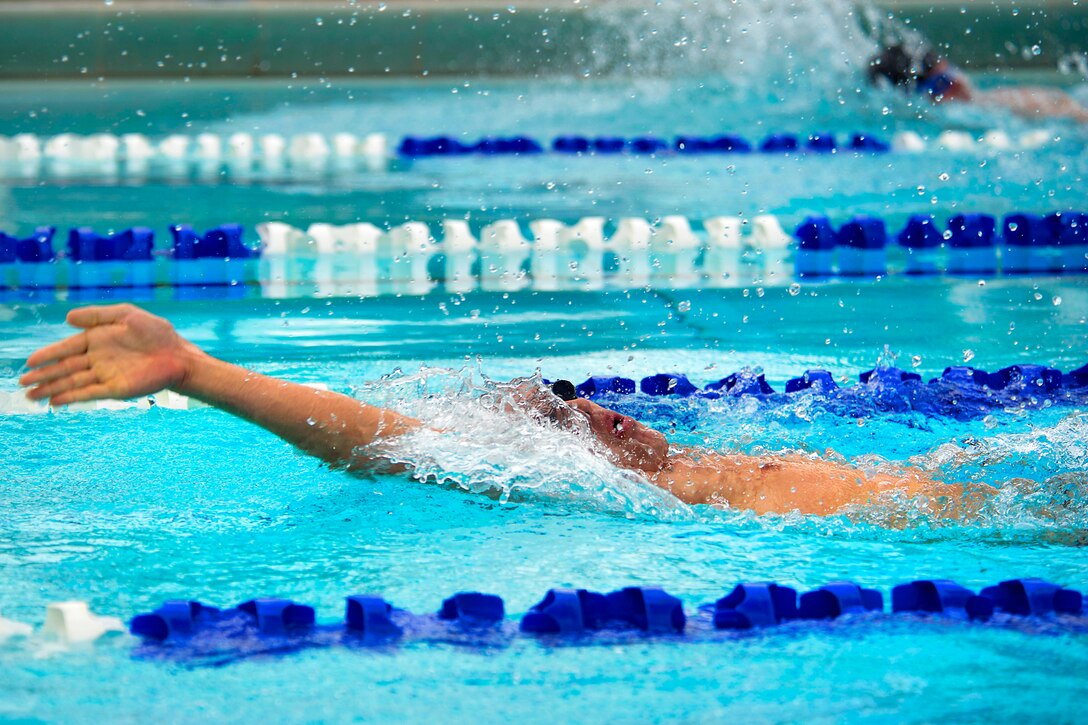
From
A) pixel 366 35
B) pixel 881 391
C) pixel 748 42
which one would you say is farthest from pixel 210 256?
pixel 748 42

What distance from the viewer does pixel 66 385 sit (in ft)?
6.45

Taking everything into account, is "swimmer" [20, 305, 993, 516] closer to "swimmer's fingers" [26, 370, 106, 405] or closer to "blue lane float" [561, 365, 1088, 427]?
"swimmer's fingers" [26, 370, 106, 405]

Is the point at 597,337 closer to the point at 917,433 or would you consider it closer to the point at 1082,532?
the point at 917,433

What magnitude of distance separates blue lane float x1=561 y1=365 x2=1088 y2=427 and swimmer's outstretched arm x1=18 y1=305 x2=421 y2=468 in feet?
2.99

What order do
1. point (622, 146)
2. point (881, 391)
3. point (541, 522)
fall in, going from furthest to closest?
point (622, 146) → point (881, 391) → point (541, 522)

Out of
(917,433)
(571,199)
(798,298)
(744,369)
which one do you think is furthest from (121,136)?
(917,433)

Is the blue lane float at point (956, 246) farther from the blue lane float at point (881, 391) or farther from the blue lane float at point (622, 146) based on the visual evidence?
the blue lane float at point (622, 146)

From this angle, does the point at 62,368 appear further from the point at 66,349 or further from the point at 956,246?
the point at 956,246

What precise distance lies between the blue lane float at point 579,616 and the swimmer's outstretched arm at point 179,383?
0.34 meters

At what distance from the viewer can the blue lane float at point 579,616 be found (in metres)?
1.85

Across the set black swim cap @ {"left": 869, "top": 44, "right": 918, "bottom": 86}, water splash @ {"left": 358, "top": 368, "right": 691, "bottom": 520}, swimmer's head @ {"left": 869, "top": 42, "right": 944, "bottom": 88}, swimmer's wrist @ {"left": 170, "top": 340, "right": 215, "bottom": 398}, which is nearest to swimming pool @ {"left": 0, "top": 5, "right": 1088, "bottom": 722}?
water splash @ {"left": 358, "top": 368, "right": 691, "bottom": 520}

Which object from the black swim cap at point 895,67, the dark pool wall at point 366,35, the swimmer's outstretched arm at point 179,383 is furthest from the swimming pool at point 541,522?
the dark pool wall at point 366,35

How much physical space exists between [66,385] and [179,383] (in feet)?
0.58

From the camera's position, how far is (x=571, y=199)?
595 centimetres
